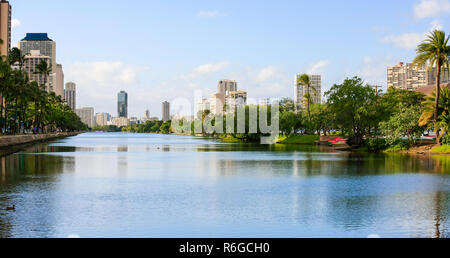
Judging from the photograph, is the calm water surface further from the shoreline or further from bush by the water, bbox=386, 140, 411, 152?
the shoreline

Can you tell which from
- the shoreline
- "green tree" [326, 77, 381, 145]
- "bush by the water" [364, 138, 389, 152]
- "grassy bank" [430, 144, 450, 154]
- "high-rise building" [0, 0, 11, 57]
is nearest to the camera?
"grassy bank" [430, 144, 450, 154]

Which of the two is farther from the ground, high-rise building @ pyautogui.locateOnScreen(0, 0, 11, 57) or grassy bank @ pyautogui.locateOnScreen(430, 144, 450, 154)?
high-rise building @ pyautogui.locateOnScreen(0, 0, 11, 57)

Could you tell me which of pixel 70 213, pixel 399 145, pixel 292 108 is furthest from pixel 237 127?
pixel 70 213

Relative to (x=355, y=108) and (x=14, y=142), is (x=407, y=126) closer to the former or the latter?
(x=355, y=108)

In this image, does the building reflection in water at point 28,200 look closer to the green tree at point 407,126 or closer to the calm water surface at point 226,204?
the calm water surface at point 226,204

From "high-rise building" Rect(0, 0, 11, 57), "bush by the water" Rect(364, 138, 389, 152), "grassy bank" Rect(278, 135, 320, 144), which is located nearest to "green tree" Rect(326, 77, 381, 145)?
"bush by the water" Rect(364, 138, 389, 152)

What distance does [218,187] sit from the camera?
2736cm

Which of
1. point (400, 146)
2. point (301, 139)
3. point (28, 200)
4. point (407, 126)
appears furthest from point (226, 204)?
point (301, 139)

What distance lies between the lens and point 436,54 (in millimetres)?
58562

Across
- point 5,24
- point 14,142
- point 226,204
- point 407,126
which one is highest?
point 5,24

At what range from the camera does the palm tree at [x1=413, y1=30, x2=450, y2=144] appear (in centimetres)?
5794

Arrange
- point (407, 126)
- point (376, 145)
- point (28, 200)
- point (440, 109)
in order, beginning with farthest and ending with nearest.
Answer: point (376, 145) → point (407, 126) → point (440, 109) → point (28, 200)

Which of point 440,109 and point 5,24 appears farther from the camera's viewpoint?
point 5,24
